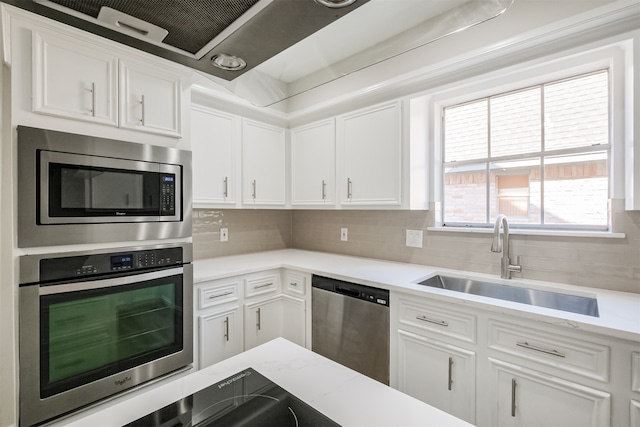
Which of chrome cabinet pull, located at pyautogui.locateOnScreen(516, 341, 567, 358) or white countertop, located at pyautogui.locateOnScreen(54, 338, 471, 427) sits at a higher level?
white countertop, located at pyautogui.locateOnScreen(54, 338, 471, 427)

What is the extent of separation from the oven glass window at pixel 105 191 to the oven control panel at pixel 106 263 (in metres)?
0.21

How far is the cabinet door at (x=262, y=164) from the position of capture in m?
2.66

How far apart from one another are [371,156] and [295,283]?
116 centimetres

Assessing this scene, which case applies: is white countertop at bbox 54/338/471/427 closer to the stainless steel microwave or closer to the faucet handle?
the stainless steel microwave

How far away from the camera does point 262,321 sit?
2434mm

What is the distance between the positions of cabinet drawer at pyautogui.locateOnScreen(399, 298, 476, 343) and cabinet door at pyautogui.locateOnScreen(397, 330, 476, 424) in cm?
6

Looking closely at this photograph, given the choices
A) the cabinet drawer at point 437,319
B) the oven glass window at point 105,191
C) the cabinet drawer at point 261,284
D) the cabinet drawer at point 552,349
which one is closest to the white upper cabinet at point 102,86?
the oven glass window at point 105,191

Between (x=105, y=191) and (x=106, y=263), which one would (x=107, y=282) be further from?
(x=105, y=191)

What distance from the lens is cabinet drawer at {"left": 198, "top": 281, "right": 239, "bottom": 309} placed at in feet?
6.77

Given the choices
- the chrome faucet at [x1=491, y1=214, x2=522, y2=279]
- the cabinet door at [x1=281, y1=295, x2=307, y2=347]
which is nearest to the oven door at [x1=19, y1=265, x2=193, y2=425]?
the cabinet door at [x1=281, y1=295, x2=307, y2=347]

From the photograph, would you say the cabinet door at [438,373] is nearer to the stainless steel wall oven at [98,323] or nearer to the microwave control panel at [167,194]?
the stainless steel wall oven at [98,323]

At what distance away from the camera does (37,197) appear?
1.39 metres

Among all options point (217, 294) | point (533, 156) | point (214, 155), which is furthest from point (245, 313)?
point (533, 156)

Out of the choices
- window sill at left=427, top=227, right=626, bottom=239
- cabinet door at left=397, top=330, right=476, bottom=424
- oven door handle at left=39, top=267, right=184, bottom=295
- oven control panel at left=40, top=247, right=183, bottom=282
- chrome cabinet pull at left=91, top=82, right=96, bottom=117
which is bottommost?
cabinet door at left=397, top=330, right=476, bottom=424
